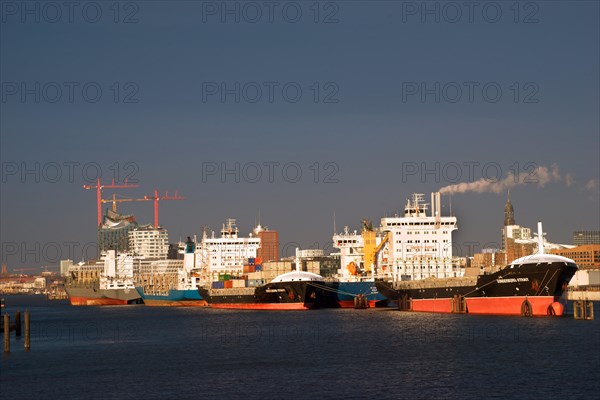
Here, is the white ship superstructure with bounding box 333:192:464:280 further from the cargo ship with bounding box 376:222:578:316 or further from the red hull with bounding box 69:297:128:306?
the red hull with bounding box 69:297:128:306

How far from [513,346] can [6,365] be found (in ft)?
90.6

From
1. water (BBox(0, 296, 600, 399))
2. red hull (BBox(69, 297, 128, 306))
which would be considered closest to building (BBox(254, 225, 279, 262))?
red hull (BBox(69, 297, 128, 306))

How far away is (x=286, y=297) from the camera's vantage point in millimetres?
102688

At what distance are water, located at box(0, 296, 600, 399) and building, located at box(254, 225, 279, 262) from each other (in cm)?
6262

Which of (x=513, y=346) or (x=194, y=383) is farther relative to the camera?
(x=513, y=346)

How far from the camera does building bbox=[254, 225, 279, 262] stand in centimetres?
13950

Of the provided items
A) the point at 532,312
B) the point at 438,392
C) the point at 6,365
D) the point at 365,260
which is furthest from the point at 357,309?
the point at 438,392

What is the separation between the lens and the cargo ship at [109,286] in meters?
161

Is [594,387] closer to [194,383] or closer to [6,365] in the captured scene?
[194,383]

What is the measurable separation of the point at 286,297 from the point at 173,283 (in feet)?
169

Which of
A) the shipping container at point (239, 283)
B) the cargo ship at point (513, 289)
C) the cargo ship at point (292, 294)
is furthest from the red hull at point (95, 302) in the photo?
the cargo ship at point (513, 289)

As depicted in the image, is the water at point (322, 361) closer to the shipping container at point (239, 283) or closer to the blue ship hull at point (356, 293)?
the blue ship hull at point (356, 293)

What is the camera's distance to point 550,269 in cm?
7156

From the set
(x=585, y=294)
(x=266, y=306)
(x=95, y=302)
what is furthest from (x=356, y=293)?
(x=95, y=302)
